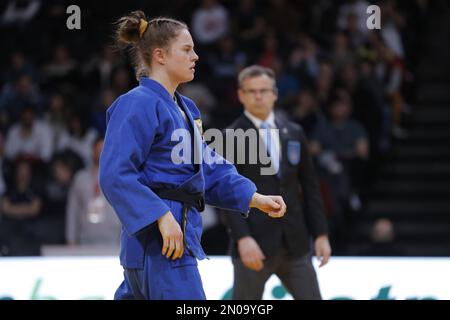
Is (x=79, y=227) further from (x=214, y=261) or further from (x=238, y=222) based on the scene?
(x=238, y=222)

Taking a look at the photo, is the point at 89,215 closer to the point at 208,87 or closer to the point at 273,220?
the point at 208,87

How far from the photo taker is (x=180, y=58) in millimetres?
4504

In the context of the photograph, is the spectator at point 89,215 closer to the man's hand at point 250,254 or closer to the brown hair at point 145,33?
the man's hand at point 250,254

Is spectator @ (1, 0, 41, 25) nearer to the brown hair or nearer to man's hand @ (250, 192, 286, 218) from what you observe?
the brown hair

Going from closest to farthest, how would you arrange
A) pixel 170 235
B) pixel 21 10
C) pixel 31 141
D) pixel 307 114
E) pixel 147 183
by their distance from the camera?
1. pixel 170 235
2. pixel 147 183
3. pixel 307 114
4. pixel 31 141
5. pixel 21 10

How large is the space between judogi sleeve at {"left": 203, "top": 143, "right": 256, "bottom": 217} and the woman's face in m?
0.37

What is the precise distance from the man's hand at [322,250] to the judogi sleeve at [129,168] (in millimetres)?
2280

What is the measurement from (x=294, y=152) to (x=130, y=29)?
2236mm

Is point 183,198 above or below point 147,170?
below

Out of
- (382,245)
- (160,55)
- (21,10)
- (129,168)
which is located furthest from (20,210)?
(129,168)

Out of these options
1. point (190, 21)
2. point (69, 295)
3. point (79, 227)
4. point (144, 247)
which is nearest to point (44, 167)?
point (79, 227)

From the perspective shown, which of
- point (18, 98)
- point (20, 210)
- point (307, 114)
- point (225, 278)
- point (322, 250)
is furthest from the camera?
point (18, 98)

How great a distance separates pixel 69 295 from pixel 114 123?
3.45 meters

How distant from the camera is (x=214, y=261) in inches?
295
